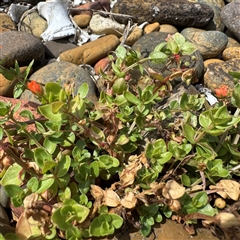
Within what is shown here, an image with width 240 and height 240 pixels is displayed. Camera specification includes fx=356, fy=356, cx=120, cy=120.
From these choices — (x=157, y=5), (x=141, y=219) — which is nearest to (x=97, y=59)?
(x=157, y=5)

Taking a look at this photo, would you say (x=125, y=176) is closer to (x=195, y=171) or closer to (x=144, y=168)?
(x=144, y=168)

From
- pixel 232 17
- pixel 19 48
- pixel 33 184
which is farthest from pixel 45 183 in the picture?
pixel 232 17

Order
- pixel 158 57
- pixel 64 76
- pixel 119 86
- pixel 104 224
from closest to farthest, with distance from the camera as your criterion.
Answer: pixel 104 224, pixel 119 86, pixel 158 57, pixel 64 76

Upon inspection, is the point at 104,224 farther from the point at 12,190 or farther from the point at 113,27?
the point at 113,27

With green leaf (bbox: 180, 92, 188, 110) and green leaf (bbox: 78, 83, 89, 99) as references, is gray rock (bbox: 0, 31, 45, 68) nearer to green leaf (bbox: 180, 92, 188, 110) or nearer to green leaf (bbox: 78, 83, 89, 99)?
green leaf (bbox: 78, 83, 89, 99)

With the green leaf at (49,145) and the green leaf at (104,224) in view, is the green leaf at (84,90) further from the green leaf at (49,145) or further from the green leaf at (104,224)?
the green leaf at (104,224)

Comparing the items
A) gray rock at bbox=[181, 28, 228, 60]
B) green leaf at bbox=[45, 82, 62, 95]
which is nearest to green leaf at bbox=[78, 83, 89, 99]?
green leaf at bbox=[45, 82, 62, 95]
